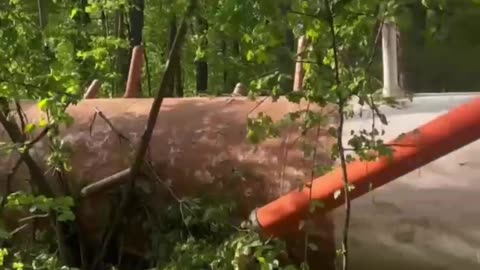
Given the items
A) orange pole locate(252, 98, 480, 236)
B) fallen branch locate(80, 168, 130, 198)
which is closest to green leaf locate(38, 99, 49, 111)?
fallen branch locate(80, 168, 130, 198)

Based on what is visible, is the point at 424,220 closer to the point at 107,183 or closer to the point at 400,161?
the point at 400,161

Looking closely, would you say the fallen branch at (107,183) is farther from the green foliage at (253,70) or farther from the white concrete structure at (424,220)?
the white concrete structure at (424,220)

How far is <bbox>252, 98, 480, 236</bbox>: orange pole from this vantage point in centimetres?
304

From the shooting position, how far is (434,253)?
11.4 ft

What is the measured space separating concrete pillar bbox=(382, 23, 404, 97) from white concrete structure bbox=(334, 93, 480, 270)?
396 mm

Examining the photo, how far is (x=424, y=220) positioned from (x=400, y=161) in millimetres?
408

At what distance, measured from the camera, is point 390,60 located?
12.9 ft

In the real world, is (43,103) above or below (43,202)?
above

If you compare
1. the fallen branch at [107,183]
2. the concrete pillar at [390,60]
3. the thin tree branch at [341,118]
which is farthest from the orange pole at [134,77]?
the thin tree branch at [341,118]

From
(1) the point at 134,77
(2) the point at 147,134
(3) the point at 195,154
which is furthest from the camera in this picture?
(1) the point at 134,77

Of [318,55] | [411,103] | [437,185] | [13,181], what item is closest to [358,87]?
[318,55]

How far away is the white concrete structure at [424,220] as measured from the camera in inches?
135

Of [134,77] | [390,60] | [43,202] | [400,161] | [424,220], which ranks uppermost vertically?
[390,60]

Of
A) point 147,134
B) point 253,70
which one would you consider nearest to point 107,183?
point 147,134
